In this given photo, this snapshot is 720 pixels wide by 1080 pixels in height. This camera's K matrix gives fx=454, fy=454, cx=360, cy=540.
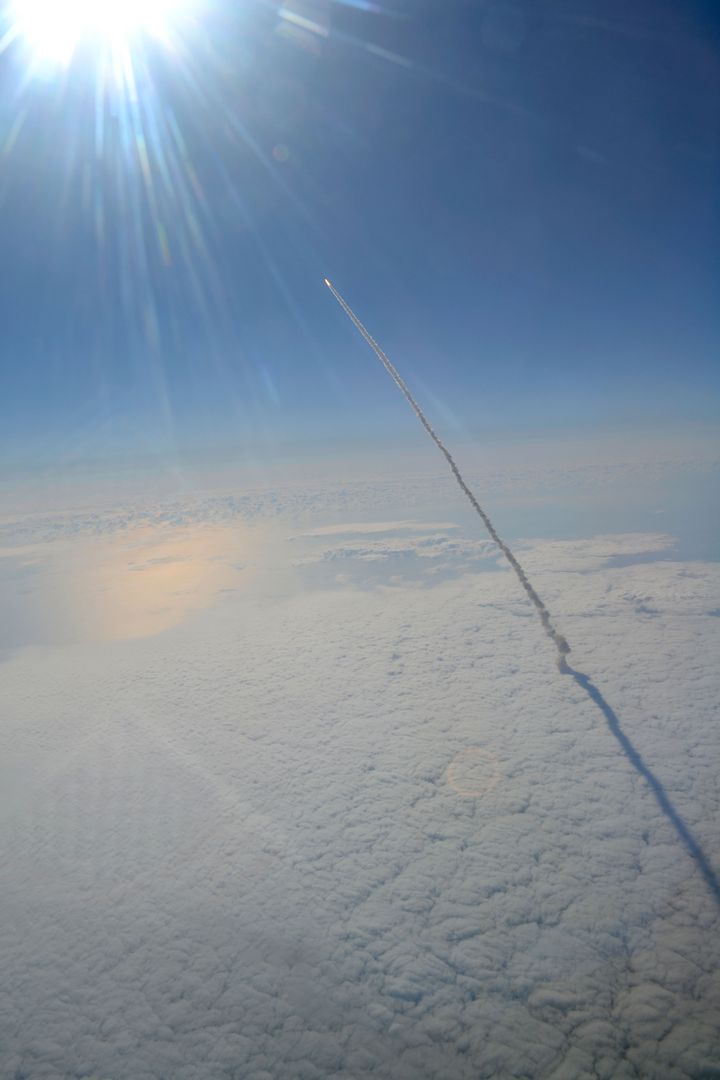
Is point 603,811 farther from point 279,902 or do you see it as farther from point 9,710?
point 9,710

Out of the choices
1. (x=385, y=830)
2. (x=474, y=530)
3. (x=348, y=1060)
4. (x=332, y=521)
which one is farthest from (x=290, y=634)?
(x=332, y=521)

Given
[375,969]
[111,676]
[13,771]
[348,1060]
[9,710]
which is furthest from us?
[111,676]

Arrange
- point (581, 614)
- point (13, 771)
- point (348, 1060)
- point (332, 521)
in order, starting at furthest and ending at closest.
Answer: point (332, 521), point (581, 614), point (13, 771), point (348, 1060)

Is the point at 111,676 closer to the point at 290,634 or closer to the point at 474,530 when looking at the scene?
the point at 290,634

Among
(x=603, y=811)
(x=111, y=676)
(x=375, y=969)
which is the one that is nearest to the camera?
(x=375, y=969)

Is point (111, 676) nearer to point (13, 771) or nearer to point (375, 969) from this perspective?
point (13, 771)

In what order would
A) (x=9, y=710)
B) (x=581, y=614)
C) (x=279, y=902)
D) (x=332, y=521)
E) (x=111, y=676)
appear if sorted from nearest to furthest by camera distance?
(x=279, y=902) → (x=9, y=710) → (x=111, y=676) → (x=581, y=614) → (x=332, y=521)

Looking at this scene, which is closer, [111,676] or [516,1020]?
[516,1020]

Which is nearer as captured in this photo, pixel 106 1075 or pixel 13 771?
pixel 106 1075

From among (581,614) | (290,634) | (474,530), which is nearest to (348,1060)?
(290,634)
